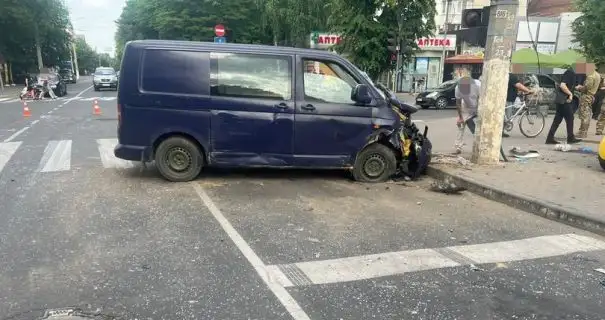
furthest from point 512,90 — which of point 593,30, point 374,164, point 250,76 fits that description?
point 593,30

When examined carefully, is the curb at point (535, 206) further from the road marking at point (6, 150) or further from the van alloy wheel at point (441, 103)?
the van alloy wheel at point (441, 103)

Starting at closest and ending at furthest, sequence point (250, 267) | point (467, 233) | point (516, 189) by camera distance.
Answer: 1. point (250, 267)
2. point (467, 233)
3. point (516, 189)

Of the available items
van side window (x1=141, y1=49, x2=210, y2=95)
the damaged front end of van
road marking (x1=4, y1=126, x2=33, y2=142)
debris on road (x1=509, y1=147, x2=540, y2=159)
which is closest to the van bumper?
van side window (x1=141, y1=49, x2=210, y2=95)

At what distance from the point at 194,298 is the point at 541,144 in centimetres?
994

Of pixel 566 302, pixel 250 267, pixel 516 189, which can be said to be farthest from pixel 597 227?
pixel 250 267

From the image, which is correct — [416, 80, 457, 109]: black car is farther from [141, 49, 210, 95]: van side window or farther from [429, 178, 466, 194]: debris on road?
[141, 49, 210, 95]: van side window

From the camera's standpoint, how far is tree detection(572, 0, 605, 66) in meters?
22.8

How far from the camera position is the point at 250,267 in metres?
4.36

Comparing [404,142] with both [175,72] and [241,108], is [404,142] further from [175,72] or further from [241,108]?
[175,72]

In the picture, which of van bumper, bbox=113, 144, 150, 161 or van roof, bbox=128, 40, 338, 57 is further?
van bumper, bbox=113, 144, 150, 161

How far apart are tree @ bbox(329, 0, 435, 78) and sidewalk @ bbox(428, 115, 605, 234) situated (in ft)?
39.4

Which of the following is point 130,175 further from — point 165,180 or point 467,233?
point 467,233

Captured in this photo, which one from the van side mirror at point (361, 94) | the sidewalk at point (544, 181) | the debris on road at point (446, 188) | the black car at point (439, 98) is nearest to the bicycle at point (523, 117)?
the sidewalk at point (544, 181)

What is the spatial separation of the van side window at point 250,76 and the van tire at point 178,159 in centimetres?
86
